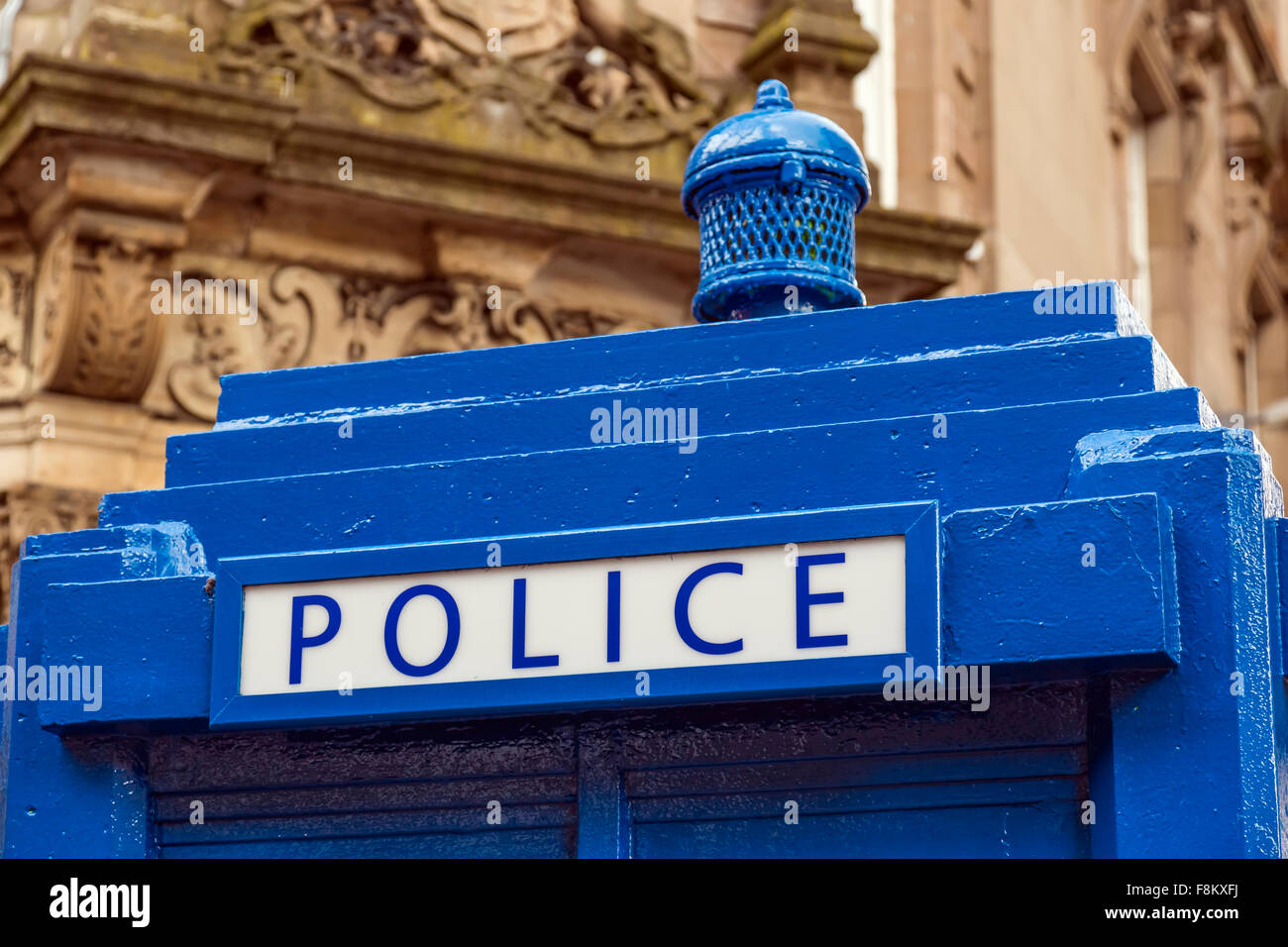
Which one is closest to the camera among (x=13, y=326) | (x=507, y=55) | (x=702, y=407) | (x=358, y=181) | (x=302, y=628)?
(x=302, y=628)

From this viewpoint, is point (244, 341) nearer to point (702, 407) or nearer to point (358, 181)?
point (358, 181)

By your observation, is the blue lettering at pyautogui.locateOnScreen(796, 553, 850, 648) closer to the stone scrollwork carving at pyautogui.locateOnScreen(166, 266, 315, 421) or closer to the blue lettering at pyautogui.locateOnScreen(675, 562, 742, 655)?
the blue lettering at pyautogui.locateOnScreen(675, 562, 742, 655)

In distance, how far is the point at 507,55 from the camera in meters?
9.93

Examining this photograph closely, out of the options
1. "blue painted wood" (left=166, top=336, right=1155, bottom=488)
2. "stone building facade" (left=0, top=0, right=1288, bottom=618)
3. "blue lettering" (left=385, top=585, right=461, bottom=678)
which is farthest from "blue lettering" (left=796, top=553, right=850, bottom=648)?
"stone building facade" (left=0, top=0, right=1288, bottom=618)

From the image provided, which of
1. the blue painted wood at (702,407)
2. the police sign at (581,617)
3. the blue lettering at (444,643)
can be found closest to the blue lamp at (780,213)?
the blue painted wood at (702,407)

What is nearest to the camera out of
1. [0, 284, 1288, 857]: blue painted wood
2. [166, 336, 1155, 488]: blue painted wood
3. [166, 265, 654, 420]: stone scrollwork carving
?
[0, 284, 1288, 857]: blue painted wood

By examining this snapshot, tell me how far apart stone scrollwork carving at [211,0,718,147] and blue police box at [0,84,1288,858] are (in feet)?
15.8

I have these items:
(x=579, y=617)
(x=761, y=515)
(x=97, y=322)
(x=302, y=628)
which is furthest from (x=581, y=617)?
(x=97, y=322)

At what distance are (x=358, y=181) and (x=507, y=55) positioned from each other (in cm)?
105

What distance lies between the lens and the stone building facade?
871cm

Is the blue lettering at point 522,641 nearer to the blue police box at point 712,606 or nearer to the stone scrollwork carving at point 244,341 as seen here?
the blue police box at point 712,606

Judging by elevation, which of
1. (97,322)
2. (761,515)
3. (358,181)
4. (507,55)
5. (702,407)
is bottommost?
(761,515)

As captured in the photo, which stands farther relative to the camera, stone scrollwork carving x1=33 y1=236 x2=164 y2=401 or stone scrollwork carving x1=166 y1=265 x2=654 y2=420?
stone scrollwork carving x1=166 y1=265 x2=654 y2=420
